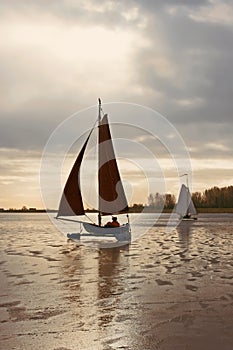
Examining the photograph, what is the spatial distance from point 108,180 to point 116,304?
20.5m

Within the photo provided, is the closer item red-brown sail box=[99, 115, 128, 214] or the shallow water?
the shallow water

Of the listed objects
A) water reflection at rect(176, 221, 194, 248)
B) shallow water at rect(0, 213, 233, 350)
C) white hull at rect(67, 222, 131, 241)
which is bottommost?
A: shallow water at rect(0, 213, 233, 350)

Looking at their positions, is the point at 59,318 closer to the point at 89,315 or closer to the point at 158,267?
the point at 89,315

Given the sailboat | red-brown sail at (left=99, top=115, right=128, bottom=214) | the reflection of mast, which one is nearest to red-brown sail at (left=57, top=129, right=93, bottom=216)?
the sailboat

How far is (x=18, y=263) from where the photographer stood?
18734mm

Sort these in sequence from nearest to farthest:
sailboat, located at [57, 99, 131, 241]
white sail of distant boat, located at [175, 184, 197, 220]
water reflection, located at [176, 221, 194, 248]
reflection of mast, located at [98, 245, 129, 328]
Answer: reflection of mast, located at [98, 245, 129, 328] < water reflection, located at [176, 221, 194, 248] < sailboat, located at [57, 99, 131, 241] < white sail of distant boat, located at [175, 184, 197, 220]

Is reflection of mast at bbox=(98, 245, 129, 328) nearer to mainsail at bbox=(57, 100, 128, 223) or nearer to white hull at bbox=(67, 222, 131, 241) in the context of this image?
white hull at bbox=(67, 222, 131, 241)

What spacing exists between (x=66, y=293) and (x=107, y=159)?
19708 millimetres

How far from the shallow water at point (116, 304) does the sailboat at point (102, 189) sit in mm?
10905

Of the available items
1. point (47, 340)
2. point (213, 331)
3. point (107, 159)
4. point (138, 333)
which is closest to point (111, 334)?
point (138, 333)

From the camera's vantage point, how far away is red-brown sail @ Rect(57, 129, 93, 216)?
103ft

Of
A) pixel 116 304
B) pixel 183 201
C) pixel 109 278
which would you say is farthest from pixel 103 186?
pixel 183 201

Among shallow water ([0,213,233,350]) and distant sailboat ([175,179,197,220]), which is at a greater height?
distant sailboat ([175,179,197,220])

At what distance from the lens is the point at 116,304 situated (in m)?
10.7
